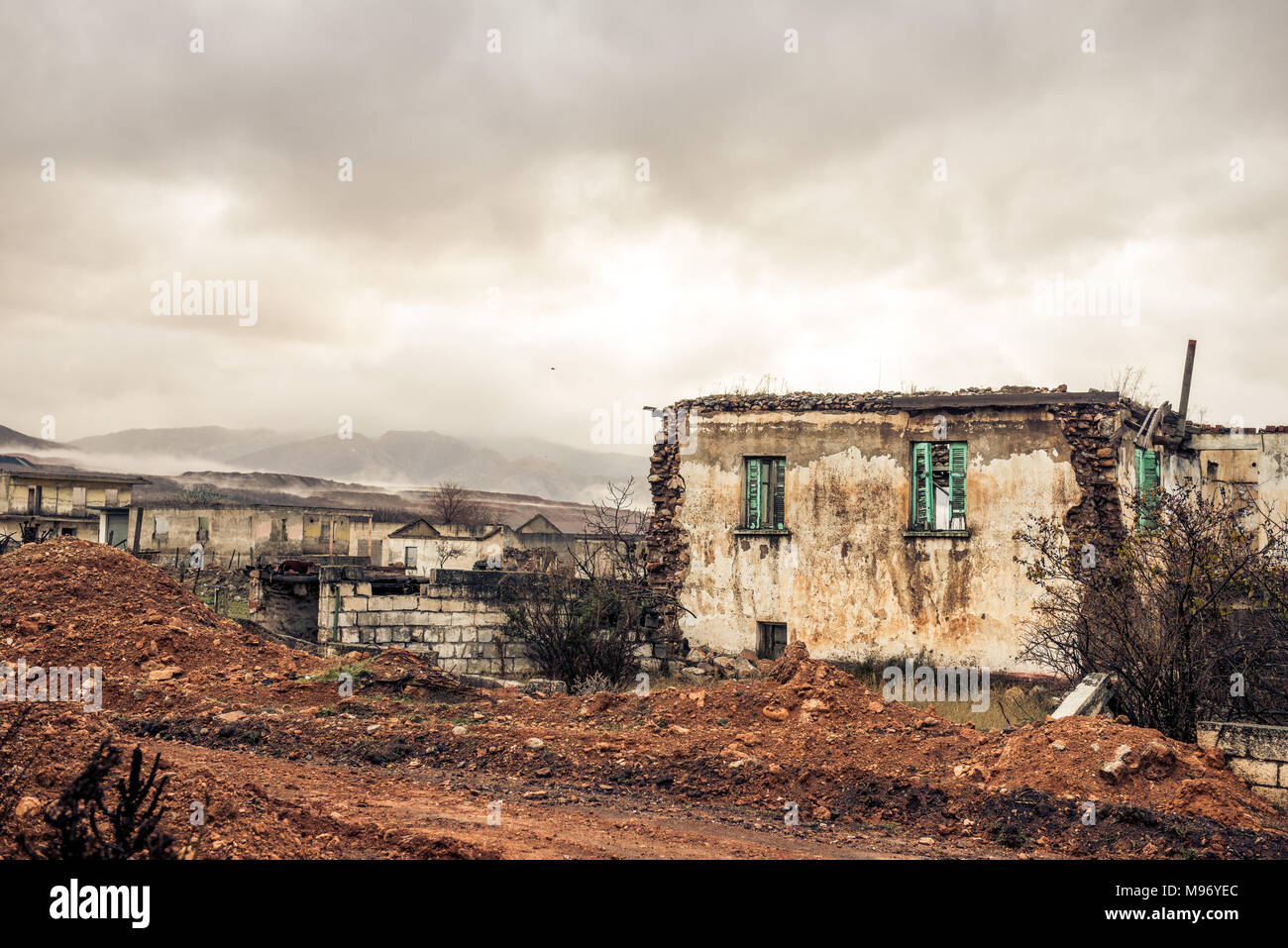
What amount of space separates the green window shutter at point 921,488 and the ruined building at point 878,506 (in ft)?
0.09

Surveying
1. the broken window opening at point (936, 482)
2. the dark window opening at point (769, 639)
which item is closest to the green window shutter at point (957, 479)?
the broken window opening at point (936, 482)

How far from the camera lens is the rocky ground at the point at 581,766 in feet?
21.3

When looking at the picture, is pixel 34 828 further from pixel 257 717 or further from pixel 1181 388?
pixel 1181 388

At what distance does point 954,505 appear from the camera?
55.7 ft

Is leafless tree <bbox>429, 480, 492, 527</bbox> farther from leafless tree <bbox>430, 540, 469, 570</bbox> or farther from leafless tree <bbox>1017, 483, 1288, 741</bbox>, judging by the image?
leafless tree <bbox>1017, 483, 1288, 741</bbox>

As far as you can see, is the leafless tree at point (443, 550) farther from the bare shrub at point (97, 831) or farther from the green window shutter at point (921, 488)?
the bare shrub at point (97, 831)

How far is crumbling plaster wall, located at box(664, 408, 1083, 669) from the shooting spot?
1647cm

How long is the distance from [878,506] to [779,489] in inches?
77.4

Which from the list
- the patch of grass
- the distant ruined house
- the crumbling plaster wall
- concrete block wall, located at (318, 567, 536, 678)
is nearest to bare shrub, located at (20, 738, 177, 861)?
the patch of grass

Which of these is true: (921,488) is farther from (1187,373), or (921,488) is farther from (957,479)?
(1187,373)

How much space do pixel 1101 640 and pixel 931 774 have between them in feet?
8.96

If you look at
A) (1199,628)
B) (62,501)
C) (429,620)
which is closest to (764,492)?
(429,620)

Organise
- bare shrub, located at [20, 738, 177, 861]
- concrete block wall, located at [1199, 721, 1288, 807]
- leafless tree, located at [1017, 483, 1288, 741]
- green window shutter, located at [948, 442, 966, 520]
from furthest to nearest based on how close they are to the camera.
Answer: green window shutter, located at [948, 442, 966, 520]
leafless tree, located at [1017, 483, 1288, 741]
concrete block wall, located at [1199, 721, 1288, 807]
bare shrub, located at [20, 738, 177, 861]
